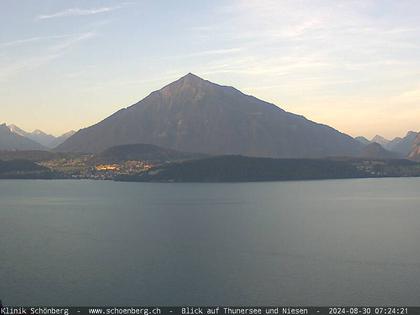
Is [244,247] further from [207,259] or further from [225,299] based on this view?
[225,299]

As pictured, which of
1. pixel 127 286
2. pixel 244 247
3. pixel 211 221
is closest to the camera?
pixel 127 286

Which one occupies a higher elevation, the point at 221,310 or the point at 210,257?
the point at 210,257

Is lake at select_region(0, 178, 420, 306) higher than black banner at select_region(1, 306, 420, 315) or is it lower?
higher

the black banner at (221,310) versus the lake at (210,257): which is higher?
the lake at (210,257)

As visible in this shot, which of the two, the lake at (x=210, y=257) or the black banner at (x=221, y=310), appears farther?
the lake at (x=210, y=257)

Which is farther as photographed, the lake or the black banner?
the lake

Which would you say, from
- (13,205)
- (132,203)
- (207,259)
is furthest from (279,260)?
(13,205)

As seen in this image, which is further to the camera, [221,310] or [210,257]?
[210,257]

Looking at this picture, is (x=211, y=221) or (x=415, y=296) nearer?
(x=415, y=296)
